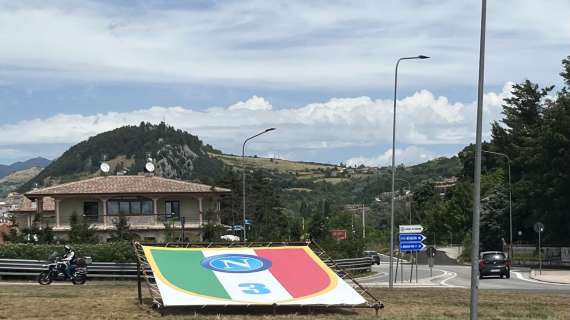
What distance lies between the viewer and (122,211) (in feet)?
223

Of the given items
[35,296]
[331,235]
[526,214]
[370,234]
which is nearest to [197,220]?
[331,235]

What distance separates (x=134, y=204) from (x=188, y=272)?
49.7 m

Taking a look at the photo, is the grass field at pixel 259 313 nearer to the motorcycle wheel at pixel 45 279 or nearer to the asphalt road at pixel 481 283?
the motorcycle wheel at pixel 45 279

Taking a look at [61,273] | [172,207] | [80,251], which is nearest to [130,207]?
[172,207]

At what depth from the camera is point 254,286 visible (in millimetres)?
19375

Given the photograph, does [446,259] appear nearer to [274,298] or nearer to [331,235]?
[331,235]

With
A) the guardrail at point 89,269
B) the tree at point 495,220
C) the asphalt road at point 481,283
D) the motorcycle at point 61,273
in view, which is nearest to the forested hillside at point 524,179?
the tree at point 495,220

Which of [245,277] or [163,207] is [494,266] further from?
[245,277]

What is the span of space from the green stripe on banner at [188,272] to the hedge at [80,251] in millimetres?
17240

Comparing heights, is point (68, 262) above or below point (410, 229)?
below

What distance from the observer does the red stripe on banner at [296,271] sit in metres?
19.7

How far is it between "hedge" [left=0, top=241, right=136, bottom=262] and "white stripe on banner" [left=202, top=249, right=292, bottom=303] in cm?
1882

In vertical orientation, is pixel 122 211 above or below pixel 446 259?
above

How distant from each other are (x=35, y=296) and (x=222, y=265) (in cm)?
574
